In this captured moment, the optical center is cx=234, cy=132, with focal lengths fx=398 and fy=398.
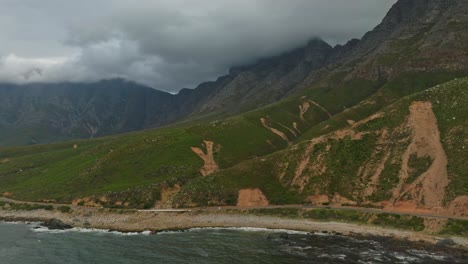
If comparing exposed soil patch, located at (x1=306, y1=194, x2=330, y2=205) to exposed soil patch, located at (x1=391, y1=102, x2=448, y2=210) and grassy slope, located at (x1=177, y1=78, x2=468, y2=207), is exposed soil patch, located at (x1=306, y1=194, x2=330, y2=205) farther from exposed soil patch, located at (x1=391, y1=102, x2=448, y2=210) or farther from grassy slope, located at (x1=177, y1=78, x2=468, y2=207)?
exposed soil patch, located at (x1=391, y1=102, x2=448, y2=210)

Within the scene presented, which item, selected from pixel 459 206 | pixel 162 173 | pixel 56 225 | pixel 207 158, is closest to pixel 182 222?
pixel 56 225

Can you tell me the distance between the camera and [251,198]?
119125 mm

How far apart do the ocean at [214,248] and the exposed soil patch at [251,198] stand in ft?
61.2

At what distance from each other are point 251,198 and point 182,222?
76.8 ft

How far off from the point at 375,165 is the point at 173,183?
66.5 m

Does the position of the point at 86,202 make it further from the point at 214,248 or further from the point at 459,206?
the point at 459,206

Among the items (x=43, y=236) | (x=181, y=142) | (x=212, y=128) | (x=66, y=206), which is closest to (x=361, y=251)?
(x=43, y=236)

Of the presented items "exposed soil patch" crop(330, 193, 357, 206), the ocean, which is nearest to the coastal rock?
the ocean

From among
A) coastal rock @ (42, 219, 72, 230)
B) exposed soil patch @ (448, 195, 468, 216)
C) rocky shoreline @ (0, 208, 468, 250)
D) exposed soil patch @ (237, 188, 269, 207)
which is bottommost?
coastal rock @ (42, 219, 72, 230)

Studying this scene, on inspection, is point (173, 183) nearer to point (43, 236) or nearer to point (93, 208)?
point (93, 208)

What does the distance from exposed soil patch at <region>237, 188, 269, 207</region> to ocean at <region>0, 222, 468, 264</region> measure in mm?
18669

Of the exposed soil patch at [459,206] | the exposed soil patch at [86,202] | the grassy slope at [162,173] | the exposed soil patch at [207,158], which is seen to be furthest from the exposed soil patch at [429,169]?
the exposed soil patch at [86,202]

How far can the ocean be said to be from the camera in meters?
73.2

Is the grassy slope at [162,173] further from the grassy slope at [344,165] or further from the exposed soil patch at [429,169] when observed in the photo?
the exposed soil patch at [429,169]
